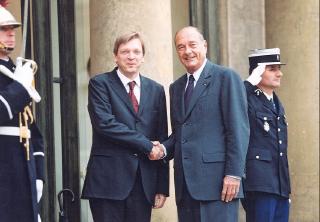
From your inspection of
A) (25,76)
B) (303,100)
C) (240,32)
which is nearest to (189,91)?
(25,76)

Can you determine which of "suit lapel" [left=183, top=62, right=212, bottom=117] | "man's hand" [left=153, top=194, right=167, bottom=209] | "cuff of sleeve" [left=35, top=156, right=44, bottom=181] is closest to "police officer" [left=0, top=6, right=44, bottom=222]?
"cuff of sleeve" [left=35, top=156, right=44, bottom=181]

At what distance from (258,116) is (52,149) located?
2418mm

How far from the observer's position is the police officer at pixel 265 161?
7.45m

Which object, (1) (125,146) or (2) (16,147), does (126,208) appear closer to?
(1) (125,146)

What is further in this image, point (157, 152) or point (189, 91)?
point (189, 91)

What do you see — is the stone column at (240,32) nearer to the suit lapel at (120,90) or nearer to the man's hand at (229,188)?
the suit lapel at (120,90)

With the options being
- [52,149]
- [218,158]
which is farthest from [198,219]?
[52,149]

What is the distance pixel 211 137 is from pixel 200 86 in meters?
0.40

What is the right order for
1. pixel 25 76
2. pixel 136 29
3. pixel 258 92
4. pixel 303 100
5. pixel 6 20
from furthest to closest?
pixel 303 100, pixel 136 29, pixel 258 92, pixel 6 20, pixel 25 76

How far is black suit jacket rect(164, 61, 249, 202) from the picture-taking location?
6426mm

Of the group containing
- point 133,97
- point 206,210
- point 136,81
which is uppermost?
point 136,81

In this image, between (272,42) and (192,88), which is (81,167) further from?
(272,42)

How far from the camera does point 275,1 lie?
38.3 feet

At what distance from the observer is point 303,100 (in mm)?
11508
